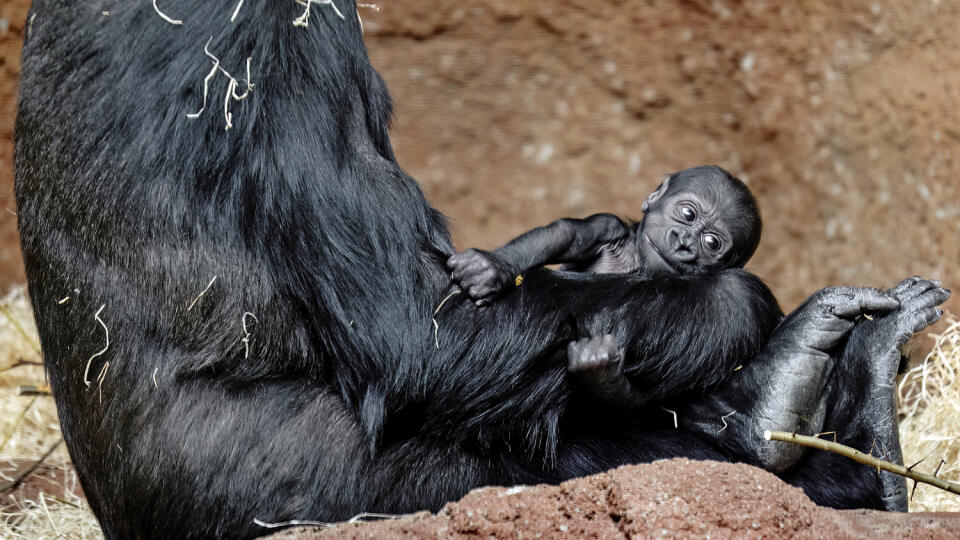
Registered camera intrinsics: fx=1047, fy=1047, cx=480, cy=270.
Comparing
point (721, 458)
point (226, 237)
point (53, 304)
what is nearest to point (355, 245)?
point (226, 237)

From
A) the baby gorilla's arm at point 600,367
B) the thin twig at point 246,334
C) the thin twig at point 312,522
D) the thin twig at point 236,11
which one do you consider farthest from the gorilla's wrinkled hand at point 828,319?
the thin twig at point 236,11

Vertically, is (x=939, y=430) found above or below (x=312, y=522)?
below

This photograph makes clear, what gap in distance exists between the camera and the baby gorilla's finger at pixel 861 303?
7.39ft

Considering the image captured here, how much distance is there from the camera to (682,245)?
2.64 metres

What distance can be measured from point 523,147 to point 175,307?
3003 mm

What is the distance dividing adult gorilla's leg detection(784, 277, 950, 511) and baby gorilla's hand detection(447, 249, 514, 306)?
776 millimetres

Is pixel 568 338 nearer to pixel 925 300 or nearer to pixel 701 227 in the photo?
pixel 701 227

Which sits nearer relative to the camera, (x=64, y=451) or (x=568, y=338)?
(x=568, y=338)

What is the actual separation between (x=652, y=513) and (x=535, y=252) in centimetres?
98

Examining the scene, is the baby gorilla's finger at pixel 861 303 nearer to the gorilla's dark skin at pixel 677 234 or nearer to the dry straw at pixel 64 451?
the gorilla's dark skin at pixel 677 234

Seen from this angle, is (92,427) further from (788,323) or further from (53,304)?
Result: (788,323)

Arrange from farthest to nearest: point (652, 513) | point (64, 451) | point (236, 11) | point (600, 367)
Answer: point (64, 451) < point (600, 367) < point (236, 11) < point (652, 513)

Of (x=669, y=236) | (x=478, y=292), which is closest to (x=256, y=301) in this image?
(x=478, y=292)

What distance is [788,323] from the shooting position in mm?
2305
